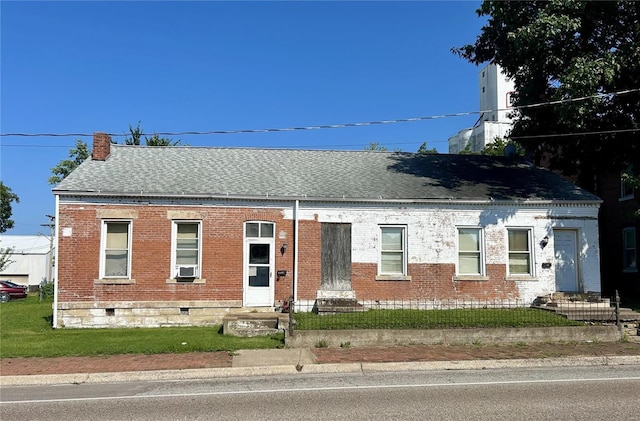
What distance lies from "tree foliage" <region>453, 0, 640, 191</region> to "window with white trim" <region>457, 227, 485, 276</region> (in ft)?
15.6

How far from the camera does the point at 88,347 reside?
11773 mm

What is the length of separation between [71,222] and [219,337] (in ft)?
21.1

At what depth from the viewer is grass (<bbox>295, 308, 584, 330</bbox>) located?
1283cm

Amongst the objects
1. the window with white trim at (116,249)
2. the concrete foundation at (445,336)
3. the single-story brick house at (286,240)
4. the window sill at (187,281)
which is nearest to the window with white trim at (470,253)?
the single-story brick house at (286,240)

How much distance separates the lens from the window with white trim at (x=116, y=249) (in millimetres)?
15750

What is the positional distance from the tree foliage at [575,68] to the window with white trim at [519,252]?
13.0ft

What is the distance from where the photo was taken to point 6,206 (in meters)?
65.1

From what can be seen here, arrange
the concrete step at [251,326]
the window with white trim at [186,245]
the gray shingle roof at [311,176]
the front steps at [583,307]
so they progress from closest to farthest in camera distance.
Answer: the concrete step at [251,326]
the front steps at [583,307]
the window with white trim at [186,245]
the gray shingle roof at [311,176]

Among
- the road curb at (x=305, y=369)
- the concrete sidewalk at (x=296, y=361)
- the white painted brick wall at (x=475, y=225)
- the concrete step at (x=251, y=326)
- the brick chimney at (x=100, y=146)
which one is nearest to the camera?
the road curb at (x=305, y=369)

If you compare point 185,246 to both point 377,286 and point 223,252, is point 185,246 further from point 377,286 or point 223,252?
point 377,286

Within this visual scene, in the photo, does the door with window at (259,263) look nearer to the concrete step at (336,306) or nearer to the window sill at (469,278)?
the concrete step at (336,306)

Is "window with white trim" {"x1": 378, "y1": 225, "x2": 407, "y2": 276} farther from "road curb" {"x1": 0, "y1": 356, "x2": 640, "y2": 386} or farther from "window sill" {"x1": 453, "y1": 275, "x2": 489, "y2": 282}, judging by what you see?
"road curb" {"x1": 0, "y1": 356, "x2": 640, "y2": 386}

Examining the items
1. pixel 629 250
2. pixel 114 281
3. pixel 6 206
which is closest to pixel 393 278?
pixel 114 281

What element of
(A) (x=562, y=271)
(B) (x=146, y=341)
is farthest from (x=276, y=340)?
(A) (x=562, y=271)
